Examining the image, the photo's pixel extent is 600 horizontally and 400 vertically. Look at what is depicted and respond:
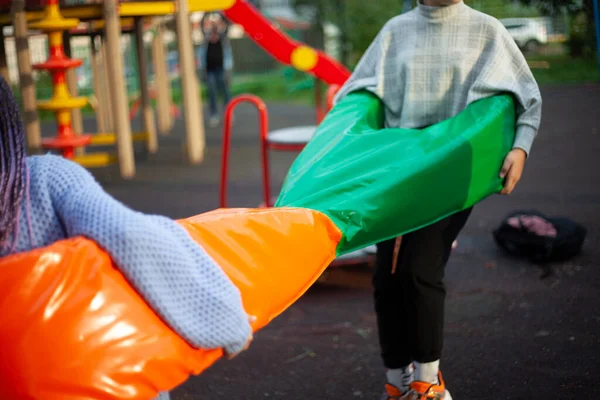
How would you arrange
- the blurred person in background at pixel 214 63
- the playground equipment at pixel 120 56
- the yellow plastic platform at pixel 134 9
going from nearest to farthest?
1. the playground equipment at pixel 120 56
2. the yellow plastic platform at pixel 134 9
3. the blurred person in background at pixel 214 63

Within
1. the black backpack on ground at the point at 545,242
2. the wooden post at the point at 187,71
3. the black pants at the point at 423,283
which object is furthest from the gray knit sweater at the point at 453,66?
the wooden post at the point at 187,71

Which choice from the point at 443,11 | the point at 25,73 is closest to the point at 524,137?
the point at 443,11

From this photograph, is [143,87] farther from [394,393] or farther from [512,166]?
[512,166]

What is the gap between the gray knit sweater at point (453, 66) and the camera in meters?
2.83

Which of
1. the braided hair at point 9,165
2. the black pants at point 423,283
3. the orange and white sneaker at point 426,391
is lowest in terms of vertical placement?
the orange and white sneaker at point 426,391

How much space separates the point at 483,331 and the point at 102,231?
2.57m

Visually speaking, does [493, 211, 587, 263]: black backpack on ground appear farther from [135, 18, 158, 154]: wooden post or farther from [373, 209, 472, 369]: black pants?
[135, 18, 158, 154]: wooden post

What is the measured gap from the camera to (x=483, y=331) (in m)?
3.88

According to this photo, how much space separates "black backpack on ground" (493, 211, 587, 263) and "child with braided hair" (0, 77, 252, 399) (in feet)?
11.1

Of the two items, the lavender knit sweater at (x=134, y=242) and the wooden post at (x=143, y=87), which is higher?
the lavender knit sweater at (x=134, y=242)

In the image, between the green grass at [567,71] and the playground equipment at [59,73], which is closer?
the green grass at [567,71]

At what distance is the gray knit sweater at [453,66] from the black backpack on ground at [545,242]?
2119mm

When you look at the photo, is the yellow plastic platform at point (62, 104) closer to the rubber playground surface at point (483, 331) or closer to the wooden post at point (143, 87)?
the wooden post at point (143, 87)

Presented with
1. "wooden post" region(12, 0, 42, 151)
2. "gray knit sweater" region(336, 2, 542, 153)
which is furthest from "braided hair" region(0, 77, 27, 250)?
"wooden post" region(12, 0, 42, 151)
